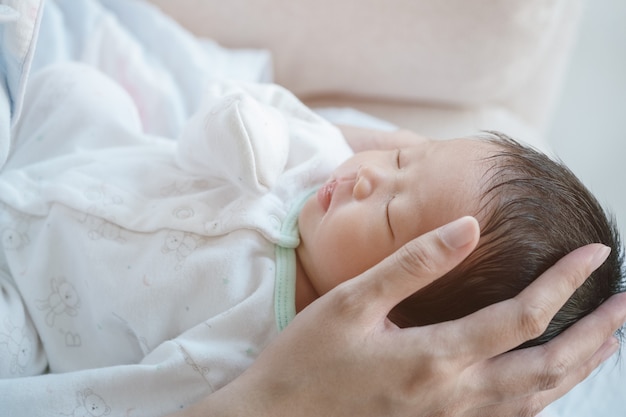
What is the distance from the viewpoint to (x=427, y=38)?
5.14 feet

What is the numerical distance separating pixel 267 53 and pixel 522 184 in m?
0.87

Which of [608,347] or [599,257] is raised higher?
[599,257]

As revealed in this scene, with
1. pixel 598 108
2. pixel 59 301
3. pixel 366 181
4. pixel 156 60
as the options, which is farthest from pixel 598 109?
pixel 59 301

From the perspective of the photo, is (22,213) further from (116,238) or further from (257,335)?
(257,335)

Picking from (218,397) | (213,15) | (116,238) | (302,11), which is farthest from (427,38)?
(218,397)

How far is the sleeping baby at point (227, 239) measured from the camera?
2.94ft

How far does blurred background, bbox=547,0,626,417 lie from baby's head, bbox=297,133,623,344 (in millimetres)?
1243

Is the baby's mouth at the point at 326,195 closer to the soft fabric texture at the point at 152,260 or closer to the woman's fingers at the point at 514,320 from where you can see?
the soft fabric texture at the point at 152,260

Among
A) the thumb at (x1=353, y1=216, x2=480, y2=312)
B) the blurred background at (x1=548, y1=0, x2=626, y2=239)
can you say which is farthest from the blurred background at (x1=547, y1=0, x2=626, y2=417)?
the thumb at (x1=353, y1=216, x2=480, y2=312)

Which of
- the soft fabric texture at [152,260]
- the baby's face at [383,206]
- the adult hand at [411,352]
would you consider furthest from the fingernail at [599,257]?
the soft fabric texture at [152,260]

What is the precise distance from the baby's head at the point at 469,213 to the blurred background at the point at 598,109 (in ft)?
4.08

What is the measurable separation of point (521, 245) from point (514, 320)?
12 cm

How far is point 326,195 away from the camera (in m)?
1.02

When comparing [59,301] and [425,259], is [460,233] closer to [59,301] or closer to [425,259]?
[425,259]
